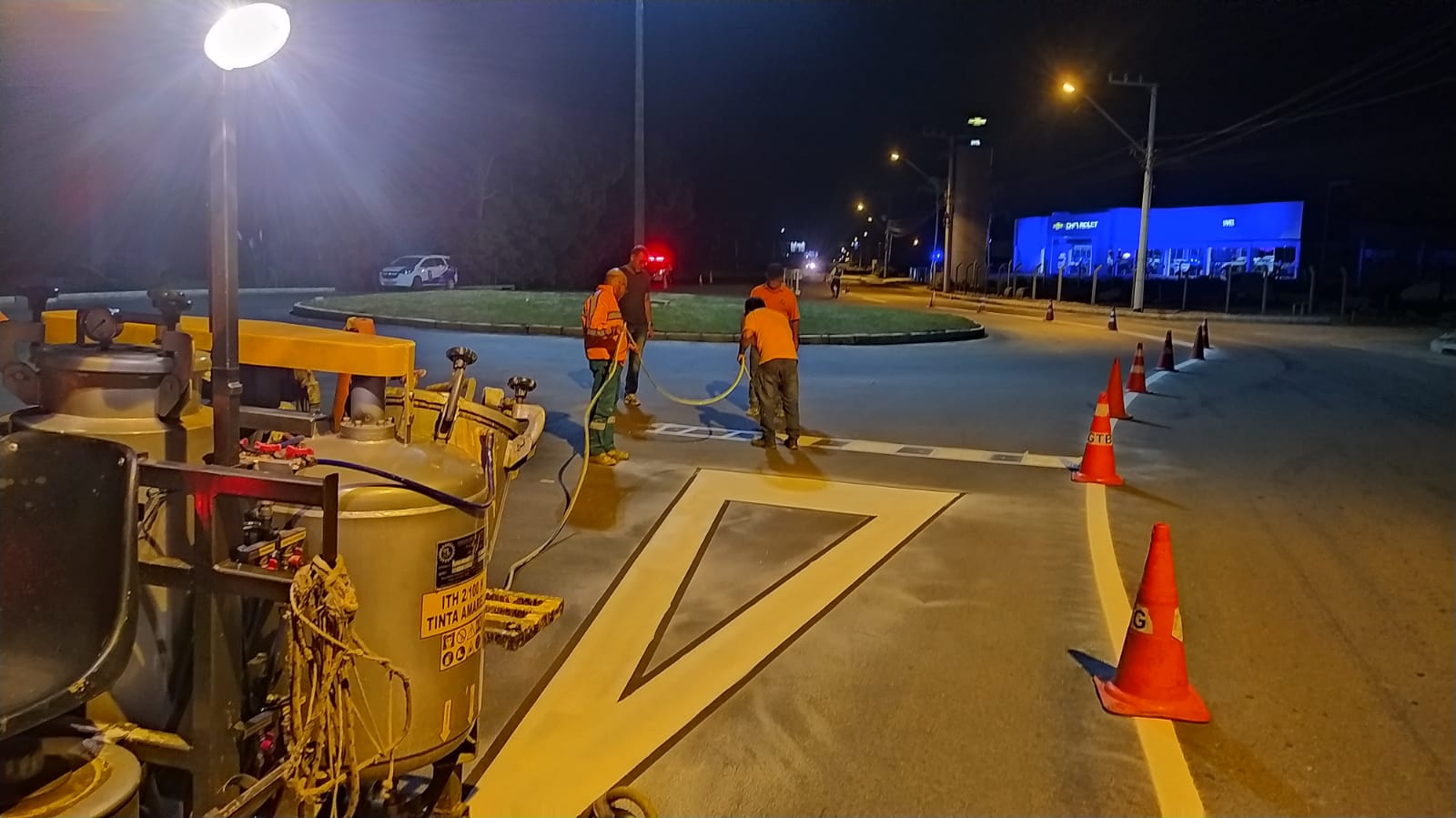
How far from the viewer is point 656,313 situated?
29.0 meters

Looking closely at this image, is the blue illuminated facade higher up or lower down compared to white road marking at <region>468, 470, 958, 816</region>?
higher up

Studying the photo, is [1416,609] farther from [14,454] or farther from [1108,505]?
[14,454]

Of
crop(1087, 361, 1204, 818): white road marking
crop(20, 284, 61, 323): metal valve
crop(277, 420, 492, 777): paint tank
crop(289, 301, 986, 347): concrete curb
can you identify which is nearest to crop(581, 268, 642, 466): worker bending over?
crop(1087, 361, 1204, 818): white road marking

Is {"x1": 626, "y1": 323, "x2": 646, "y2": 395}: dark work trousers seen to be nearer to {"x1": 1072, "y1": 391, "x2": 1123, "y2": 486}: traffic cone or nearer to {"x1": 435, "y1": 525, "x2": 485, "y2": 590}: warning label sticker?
{"x1": 1072, "y1": 391, "x2": 1123, "y2": 486}: traffic cone

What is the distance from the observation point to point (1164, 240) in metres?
68.2

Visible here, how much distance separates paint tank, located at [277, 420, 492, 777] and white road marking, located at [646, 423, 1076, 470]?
7.51 metres

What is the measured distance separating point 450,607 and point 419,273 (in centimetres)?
4393

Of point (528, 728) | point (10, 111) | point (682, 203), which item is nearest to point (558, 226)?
point (682, 203)

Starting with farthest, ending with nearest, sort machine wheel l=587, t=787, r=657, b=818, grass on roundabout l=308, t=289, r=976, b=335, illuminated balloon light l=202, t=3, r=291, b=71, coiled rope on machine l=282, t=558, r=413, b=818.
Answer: grass on roundabout l=308, t=289, r=976, b=335 → machine wheel l=587, t=787, r=657, b=818 → illuminated balloon light l=202, t=3, r=291, b=71 → coiled rope on machine l=282, t=558, r=413, b=818

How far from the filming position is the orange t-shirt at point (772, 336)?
10.4m

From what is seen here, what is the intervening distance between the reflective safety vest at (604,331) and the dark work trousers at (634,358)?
2470 mm

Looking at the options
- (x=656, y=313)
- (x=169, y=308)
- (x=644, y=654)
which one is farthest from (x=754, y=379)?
(x=656, y=313)

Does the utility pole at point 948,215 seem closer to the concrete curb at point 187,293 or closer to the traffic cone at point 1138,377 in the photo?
the concrete curb at point 187,293

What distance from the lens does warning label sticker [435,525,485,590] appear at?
3225 mm
